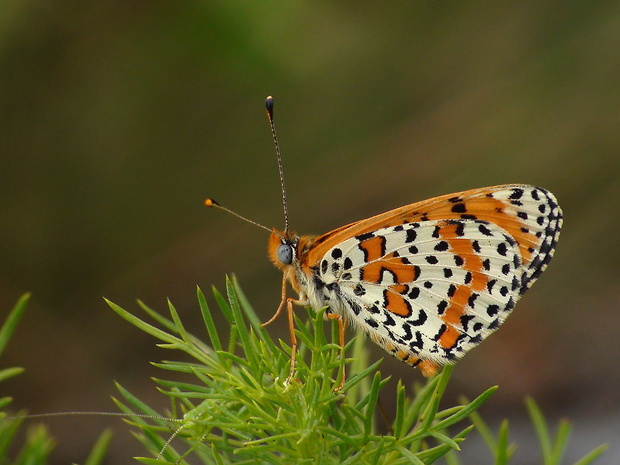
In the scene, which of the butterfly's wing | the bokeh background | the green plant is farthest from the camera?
the bokeh background

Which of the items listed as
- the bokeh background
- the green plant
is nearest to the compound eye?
the green plant

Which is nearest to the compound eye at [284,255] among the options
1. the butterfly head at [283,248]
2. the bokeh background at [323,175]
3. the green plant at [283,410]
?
the butterfly head at [283,248]

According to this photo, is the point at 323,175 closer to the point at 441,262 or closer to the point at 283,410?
the point at 441,262

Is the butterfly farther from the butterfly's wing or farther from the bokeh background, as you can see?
the bokeh background

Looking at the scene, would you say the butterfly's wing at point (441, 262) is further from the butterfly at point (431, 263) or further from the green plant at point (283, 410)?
the green plant at point (283, 410)

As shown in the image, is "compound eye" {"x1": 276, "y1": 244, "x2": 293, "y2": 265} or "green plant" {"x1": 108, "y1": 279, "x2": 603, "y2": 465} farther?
"compound eye" {"x1": 276, "y1": 244, "x2": 293, "y2": 265}

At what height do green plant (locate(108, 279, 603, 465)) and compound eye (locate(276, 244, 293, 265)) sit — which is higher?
compound eye (locate(276, 244, 293, 265))

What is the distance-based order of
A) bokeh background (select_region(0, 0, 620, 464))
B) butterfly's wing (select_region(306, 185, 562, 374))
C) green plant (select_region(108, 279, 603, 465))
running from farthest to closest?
bokeh background (select_region(0, 0, 620, 464)) → butterfly's wing (select_region(306, 185, 562, 374)) → green plant (select_region(108, 279, 603, 465))
